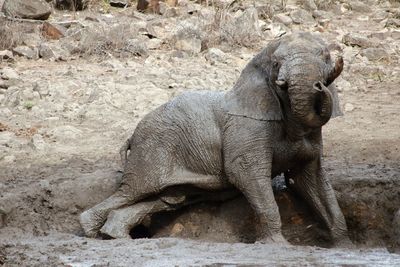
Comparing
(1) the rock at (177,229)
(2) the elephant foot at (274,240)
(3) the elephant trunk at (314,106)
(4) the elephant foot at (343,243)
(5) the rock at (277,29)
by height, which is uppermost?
(3) the elephant trunk at (314,106)

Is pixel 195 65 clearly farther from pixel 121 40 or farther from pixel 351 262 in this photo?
pixel 351 262

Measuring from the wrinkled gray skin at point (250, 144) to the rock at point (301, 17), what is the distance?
5.83m

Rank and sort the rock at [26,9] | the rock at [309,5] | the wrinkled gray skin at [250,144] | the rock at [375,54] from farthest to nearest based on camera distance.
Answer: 1. the rock at [309,5]
2. the rock at [26,9]
3. the rock at [375,54]
4. the wrinkled gray skin at [250,144]

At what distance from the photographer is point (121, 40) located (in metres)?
10.8

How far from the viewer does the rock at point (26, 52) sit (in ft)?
34.3

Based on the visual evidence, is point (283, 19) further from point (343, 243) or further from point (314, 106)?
point (314, 106)

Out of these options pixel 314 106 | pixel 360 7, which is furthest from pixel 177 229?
pixel 360 7

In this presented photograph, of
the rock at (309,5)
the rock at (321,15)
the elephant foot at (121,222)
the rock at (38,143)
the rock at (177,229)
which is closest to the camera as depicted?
the elephant foot at (121,222)

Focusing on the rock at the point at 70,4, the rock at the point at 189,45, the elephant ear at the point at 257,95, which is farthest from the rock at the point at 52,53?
the elephant ear at the point at 257,95

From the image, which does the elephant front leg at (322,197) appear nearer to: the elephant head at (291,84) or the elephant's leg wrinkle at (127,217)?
the elephant head at (291,84)

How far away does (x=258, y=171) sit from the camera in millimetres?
5965

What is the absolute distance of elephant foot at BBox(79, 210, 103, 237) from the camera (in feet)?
21.4

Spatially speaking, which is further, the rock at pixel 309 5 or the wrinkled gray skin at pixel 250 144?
the rock at pixel 309 5

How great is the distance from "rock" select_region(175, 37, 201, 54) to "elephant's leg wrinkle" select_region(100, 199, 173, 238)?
173 inches
